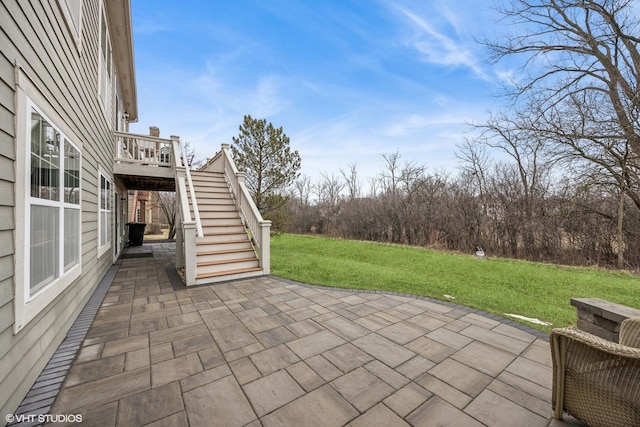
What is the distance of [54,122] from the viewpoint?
231cm

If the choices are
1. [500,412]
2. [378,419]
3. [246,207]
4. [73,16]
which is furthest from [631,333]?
[246,207]

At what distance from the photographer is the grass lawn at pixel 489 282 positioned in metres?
3.92

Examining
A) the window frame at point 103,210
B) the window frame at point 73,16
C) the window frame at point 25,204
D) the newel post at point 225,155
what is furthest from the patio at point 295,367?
the newel post at point 225,155

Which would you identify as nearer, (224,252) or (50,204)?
(50,204)

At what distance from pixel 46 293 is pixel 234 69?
10.3 metres

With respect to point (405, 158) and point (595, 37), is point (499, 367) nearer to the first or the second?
point (595, 37)

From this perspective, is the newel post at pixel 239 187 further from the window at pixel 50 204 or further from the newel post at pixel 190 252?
the window at pixel 50 204

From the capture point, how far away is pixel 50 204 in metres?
2.25

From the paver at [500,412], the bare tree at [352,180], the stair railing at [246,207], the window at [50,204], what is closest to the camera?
the paver at [500,412]

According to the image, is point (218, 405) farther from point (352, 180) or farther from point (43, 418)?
point (352, 180)

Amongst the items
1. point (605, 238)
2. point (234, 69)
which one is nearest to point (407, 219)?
point (605, 238)

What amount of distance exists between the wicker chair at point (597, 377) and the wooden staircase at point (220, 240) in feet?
15.2

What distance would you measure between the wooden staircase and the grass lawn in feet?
2.53

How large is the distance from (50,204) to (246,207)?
4.05m
